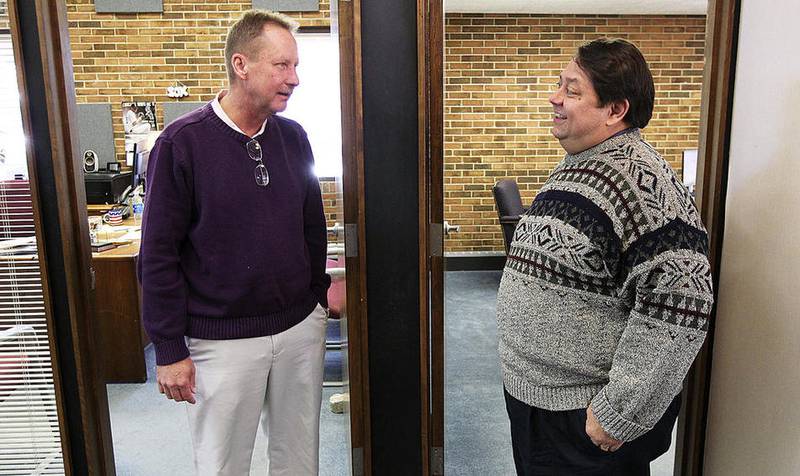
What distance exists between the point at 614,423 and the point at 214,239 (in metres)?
0.86

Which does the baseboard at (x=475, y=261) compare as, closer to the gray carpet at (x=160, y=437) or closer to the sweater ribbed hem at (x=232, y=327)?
the gray carpet at (x=160, y=437)

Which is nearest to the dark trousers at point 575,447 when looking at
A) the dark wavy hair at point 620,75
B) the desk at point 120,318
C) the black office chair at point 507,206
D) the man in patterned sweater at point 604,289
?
the man in patterned sweater at point 604,289

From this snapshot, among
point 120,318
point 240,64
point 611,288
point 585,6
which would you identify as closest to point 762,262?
point 611,288

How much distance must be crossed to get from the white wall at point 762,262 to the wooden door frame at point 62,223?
1.59m

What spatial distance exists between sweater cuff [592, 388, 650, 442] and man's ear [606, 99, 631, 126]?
47 cm

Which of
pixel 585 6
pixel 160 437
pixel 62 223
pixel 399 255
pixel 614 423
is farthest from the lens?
pixel 585 6

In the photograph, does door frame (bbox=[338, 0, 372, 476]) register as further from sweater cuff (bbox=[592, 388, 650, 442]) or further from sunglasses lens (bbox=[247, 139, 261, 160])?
sweater cuff (bbox=[592, 388, 650, 442])

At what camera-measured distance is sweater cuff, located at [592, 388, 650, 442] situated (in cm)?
104

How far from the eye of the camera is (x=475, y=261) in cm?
497

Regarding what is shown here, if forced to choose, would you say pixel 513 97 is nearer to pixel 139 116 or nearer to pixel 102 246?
pixel 139 116

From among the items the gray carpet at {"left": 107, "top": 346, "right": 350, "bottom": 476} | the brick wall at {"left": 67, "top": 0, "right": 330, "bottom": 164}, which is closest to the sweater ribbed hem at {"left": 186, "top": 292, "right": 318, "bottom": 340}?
the gray carpet at {"left": 107, "top": 346, "right": 350, "bottom": 476}

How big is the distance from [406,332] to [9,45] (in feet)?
3.87

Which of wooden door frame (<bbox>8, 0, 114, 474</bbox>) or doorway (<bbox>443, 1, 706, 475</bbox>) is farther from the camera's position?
doorway (<bbox>443, 1, 706, 475</bbox>)

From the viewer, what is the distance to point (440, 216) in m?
1.56
